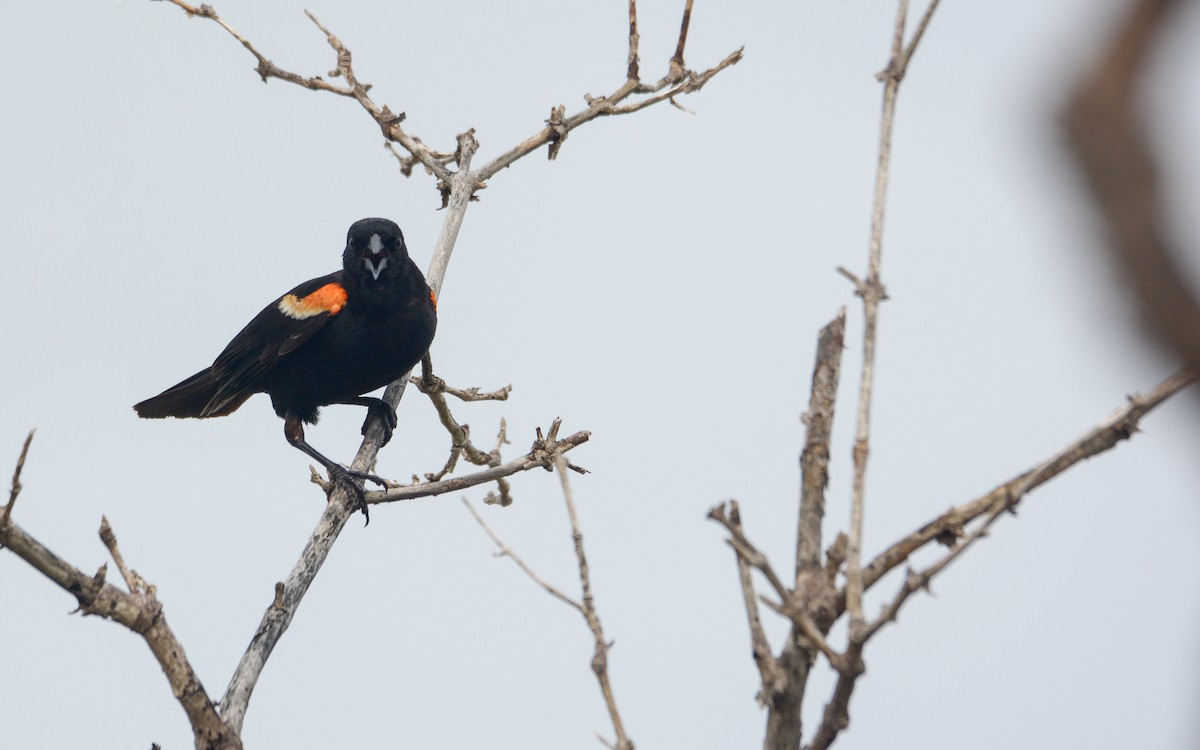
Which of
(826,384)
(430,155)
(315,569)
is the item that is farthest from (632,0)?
(826,384)

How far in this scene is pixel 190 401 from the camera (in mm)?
7691

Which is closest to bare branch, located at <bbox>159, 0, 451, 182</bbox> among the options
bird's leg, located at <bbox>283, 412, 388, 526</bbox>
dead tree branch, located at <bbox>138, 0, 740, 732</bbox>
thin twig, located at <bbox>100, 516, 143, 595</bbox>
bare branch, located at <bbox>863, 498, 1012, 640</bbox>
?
dead tree branch, located at <bbox>138, 0, 740, 732</bbox>

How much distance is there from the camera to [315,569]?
529cm

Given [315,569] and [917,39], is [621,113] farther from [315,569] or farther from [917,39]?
[917,39]

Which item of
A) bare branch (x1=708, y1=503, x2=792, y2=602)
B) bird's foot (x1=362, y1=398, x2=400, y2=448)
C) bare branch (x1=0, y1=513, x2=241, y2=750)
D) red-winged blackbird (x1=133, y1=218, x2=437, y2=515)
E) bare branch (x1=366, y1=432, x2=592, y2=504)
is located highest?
red-winged blackbird (x1=133, y1=218, x2=437, y2=515)

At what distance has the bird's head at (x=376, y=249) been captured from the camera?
22.5ft

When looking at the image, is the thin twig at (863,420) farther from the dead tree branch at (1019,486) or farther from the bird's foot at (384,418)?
the bird's foot at (384,418)

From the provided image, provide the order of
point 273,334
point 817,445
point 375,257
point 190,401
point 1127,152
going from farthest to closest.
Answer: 1. point 190,401
2. point 273,334
3. point 375,257
4. point 817,445
5. point 1127,152

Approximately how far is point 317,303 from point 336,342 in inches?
13.7

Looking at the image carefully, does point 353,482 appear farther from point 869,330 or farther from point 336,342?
point 869,330

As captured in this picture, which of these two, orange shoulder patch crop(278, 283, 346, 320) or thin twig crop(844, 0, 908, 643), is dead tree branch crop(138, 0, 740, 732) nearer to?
orange shoulder patch crop(278, 283, 346, 320)

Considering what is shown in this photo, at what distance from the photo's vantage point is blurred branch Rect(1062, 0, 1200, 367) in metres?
0.94

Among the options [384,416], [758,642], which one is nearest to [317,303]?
[384,416]

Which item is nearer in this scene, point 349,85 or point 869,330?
point 869,330
